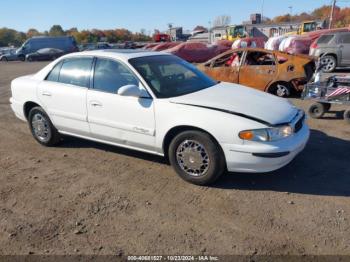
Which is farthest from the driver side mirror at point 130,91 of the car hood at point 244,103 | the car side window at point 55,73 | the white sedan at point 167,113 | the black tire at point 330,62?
the black tire at point 330,62

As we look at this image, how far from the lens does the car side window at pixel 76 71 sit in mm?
5008

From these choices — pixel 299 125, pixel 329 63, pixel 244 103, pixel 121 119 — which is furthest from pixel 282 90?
pixel 329 63

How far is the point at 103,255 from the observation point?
2.98 metres

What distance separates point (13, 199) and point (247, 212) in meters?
2.73

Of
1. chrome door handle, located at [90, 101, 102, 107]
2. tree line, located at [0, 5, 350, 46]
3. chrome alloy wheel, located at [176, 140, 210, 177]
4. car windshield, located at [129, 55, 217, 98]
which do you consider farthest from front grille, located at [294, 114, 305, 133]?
tree line, located at [0, 5, 350, 46]

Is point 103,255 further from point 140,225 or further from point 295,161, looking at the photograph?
point 295,161

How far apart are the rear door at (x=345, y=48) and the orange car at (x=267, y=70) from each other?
6110mm

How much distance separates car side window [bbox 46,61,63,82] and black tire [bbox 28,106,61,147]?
54 cm

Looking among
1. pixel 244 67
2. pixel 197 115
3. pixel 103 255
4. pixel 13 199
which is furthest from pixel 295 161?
pixel 244 67

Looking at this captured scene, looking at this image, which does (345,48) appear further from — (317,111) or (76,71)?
(76,71)

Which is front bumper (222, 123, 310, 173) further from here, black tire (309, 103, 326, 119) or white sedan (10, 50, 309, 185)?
black tire (309, 103, 326, 119)

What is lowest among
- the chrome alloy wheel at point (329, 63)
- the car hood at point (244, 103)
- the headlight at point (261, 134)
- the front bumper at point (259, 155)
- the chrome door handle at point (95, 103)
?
the chrome alloy wheel at point (329, 63)

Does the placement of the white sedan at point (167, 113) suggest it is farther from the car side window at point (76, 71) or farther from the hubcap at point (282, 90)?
the hubcap at point (282, 90)

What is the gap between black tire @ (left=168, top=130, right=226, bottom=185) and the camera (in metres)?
3.98
